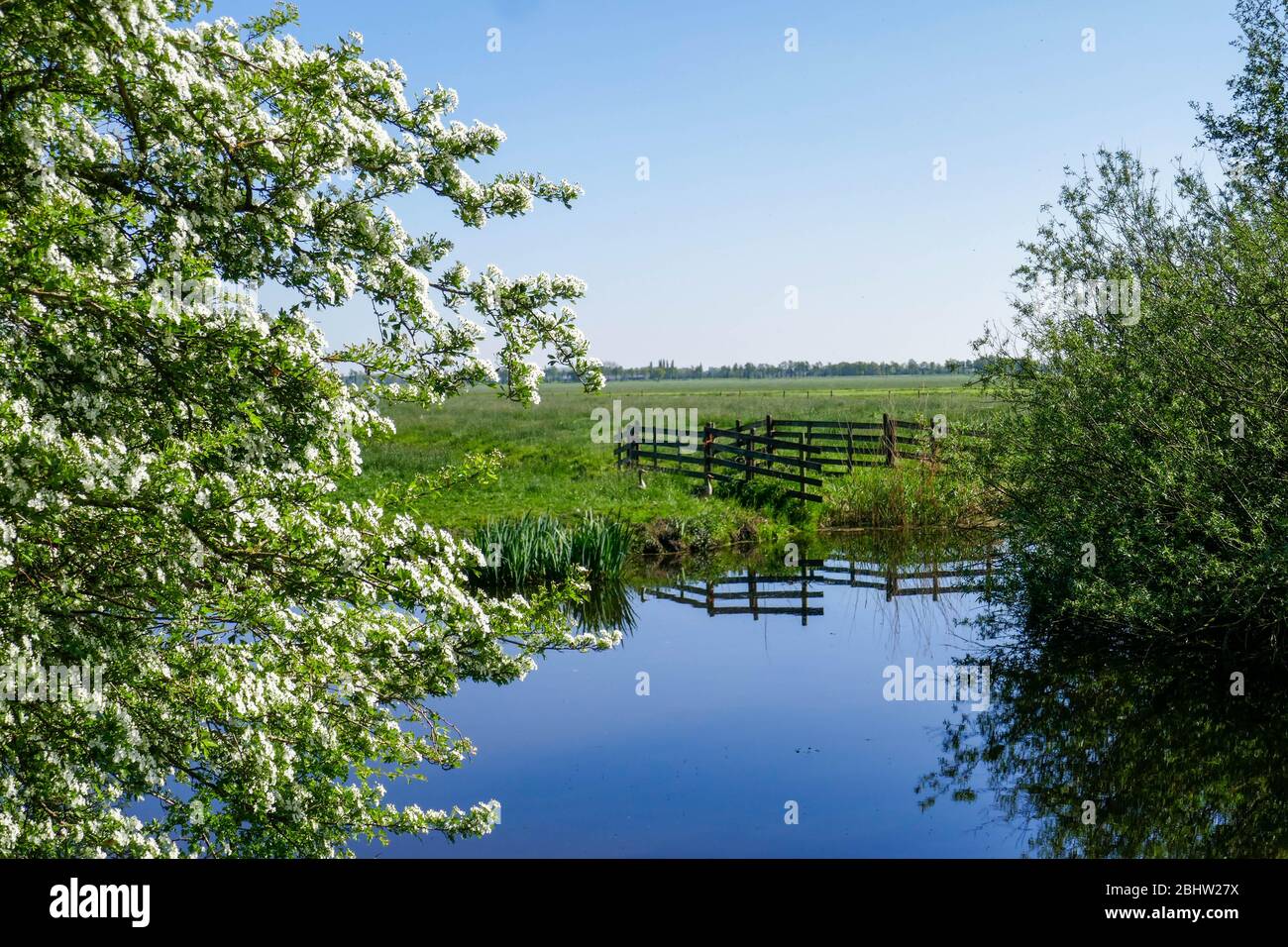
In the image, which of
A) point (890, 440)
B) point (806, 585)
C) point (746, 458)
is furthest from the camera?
point (746, 458)

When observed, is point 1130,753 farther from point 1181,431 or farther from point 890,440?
point 890,440

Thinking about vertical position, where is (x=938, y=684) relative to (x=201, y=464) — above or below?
below

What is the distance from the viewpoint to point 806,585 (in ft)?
66.7

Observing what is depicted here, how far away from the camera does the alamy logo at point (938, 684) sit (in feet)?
42.8

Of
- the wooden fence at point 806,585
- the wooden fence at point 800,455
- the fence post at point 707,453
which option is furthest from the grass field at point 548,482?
the wooden fence at point 806,585

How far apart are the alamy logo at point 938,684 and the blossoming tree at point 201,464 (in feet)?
24.2

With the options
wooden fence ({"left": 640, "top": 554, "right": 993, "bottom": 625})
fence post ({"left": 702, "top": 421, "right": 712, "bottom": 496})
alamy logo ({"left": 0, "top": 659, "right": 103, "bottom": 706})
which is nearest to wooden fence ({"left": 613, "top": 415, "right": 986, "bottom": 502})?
fence post ({"left": 702, "top": 421, "right": 712, "bottom": 496})

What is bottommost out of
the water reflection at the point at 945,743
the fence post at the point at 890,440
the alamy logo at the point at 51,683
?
the water reflection at the point at 945,743

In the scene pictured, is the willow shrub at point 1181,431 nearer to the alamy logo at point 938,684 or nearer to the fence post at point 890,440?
the alamy logo at point 938,684

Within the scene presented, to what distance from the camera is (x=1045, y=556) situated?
13.9 m

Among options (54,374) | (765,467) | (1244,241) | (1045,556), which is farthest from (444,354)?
(765,467)
